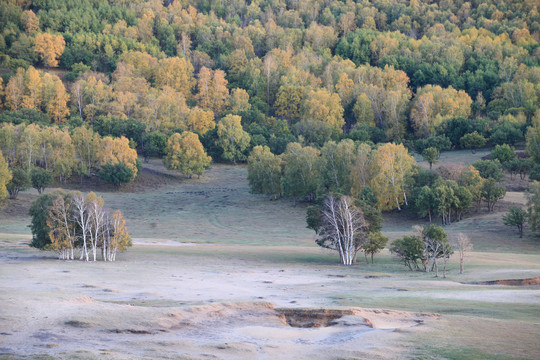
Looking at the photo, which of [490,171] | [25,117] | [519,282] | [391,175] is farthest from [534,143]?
[25,117]

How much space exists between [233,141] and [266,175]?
3528cm

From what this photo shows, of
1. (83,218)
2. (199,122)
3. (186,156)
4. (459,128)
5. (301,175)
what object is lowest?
(83,218)

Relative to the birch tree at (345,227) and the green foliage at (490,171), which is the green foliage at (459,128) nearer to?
the green foliage at (490,171)

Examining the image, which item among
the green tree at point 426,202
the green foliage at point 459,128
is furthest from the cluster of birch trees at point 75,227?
the green foliage at point 459,128

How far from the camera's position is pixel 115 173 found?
112562mm

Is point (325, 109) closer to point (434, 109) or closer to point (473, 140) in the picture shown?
point (434, 109)

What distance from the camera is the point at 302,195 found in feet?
333

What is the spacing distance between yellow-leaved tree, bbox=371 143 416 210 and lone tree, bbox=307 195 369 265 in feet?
106

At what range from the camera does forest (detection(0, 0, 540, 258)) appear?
9506 centimetres

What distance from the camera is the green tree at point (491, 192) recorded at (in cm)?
8400

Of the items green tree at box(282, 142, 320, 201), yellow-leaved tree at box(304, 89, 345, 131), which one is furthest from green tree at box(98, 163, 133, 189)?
yellow-leaved tree at box(304, 89, 345, 131)

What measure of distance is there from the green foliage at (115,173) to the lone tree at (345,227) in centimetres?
6022

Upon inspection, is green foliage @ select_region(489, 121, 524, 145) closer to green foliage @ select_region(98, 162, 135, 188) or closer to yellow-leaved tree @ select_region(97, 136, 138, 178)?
yellow-leaved tree @ select_region(97, 136, 138, 178)

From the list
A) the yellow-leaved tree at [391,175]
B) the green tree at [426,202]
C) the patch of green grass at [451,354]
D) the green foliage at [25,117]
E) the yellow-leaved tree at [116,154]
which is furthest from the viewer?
the green foliage at [25,117]
